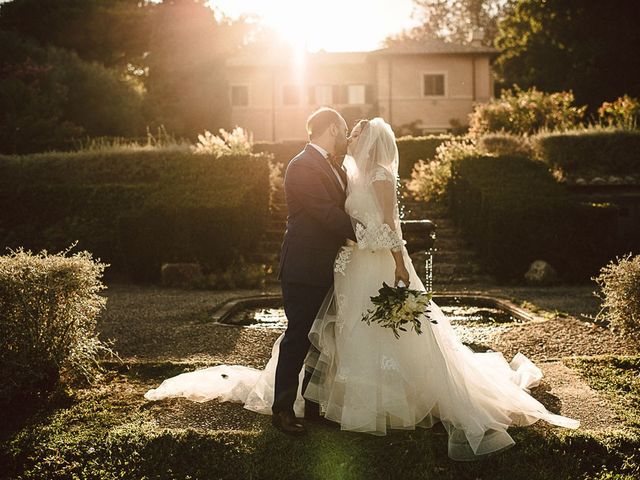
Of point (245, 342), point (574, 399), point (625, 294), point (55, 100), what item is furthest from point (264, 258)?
point (55, 100)

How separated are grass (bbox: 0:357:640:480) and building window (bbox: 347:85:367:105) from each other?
30.1 metres

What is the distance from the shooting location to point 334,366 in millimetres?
4684

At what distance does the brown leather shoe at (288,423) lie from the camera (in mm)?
4422

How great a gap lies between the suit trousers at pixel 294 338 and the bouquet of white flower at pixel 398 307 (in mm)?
375

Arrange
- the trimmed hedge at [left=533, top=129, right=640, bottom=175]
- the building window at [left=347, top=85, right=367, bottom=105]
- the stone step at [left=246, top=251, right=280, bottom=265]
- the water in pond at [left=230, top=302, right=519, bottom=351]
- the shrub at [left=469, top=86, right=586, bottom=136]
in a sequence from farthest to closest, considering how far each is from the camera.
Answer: the building window at [left=347, top=85, right=367, bottom=105] < the shrub at [left=469, top=86, right=586, bottom=136] < the trimmed hedge at [left=533, top=129, right=640, bottom=175] < the stone step at [left=246, top=251, right=280, bottom=265] < the water in pond at [left=230, top=302, right=519, bottom=351]

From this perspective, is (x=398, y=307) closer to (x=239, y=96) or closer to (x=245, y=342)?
(x=245, y=342)

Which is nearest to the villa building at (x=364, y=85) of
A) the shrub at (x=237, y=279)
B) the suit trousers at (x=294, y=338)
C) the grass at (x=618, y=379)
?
the shrub at (x=237, y=279)

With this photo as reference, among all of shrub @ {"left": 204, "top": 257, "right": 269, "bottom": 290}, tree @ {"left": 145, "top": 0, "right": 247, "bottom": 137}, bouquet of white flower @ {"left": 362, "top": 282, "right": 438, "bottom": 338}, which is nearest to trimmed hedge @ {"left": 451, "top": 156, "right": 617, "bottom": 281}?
shrub @ {"left": 204, "top": 257, "right": 269, "bottom": 290}

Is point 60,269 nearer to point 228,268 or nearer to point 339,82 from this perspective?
point 228,268

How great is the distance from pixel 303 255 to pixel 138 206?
10842 millimetres

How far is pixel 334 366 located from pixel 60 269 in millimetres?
2426

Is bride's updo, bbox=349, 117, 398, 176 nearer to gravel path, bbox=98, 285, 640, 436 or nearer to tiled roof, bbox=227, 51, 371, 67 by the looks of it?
gravel path, bbox=98, 285, 640, 436

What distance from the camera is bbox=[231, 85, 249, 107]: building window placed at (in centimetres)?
3425

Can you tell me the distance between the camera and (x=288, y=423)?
4477 mm
